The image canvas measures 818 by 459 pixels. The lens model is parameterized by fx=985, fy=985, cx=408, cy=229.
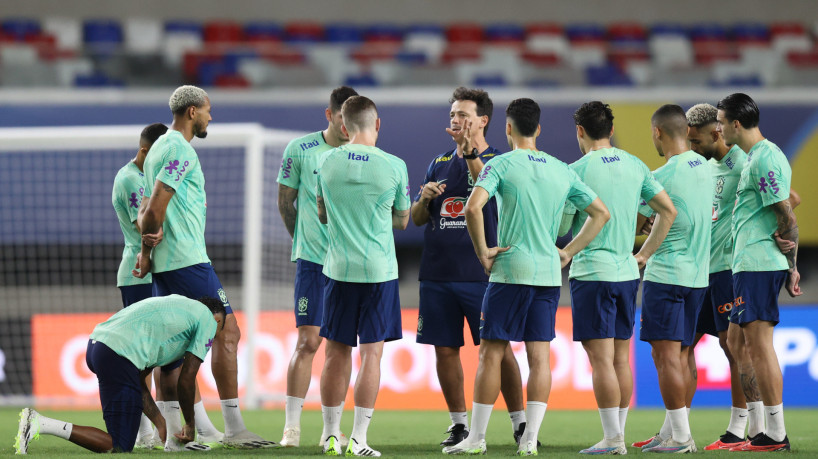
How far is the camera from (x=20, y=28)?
18812mm

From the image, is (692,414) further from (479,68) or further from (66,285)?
(66,285)

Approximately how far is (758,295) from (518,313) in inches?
68.9

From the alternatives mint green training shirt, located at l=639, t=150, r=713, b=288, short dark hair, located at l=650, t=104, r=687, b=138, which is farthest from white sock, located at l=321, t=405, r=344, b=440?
short dark hair, located at l=650, t=104, r=687, b=138

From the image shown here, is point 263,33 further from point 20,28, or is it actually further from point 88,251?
point 88,251

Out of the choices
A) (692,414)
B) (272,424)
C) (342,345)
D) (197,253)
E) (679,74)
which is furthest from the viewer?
(679,74)

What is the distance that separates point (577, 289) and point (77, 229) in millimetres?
9628

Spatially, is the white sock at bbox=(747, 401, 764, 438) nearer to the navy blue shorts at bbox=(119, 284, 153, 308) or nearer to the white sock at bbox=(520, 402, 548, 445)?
the white sock at bbox=(520, 402, 548, 445)

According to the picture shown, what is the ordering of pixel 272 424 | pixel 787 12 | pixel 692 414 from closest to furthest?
pixel 272 424, pixel 692 414, pixel 787 12

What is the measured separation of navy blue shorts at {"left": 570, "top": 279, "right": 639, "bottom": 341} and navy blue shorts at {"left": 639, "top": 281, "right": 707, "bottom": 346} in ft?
0.64

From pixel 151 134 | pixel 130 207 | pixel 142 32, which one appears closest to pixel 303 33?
pixel 142 32

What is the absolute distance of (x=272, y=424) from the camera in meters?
9.09

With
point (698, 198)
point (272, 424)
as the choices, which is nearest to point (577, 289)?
point (698, 198)

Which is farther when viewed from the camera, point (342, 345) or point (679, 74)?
point (679, 74)

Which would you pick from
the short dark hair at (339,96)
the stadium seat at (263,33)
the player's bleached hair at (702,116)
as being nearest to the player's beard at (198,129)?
the short dark hair at (339,96)
